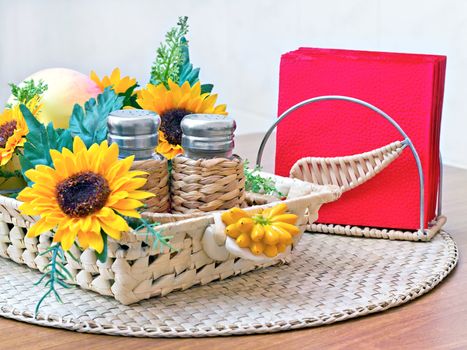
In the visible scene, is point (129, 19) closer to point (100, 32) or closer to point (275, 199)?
point (100, 32)

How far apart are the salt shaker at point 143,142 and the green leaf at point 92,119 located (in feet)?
0.07

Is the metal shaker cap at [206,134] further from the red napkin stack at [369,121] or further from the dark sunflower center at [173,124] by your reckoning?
the red napkin stack at [369,121]

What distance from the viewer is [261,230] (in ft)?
2.35

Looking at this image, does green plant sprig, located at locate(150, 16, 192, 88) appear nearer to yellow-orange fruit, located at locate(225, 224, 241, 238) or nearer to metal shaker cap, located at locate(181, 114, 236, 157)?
metal shaker cap, located at locate(181, 114, 236, 157)

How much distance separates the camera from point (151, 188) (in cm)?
78

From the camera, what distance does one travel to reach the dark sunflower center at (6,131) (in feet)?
2.75

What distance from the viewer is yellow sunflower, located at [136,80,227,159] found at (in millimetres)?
855

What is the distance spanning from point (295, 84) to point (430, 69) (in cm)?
16

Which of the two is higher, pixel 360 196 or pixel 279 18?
Answer: pixel 279 18

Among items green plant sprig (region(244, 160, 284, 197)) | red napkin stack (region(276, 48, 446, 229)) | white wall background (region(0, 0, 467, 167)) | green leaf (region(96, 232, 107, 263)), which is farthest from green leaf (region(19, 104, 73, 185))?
white wall background (region(0, 0, 467, 167))

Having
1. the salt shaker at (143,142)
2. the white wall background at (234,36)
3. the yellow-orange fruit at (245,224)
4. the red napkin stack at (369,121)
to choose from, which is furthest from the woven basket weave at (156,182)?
the white wall background at (234,36)

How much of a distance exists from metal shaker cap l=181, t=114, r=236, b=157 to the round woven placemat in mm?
135

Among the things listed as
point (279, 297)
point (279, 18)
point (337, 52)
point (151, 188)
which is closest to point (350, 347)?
point (279, 297)

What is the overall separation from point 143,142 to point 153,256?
11 cm
